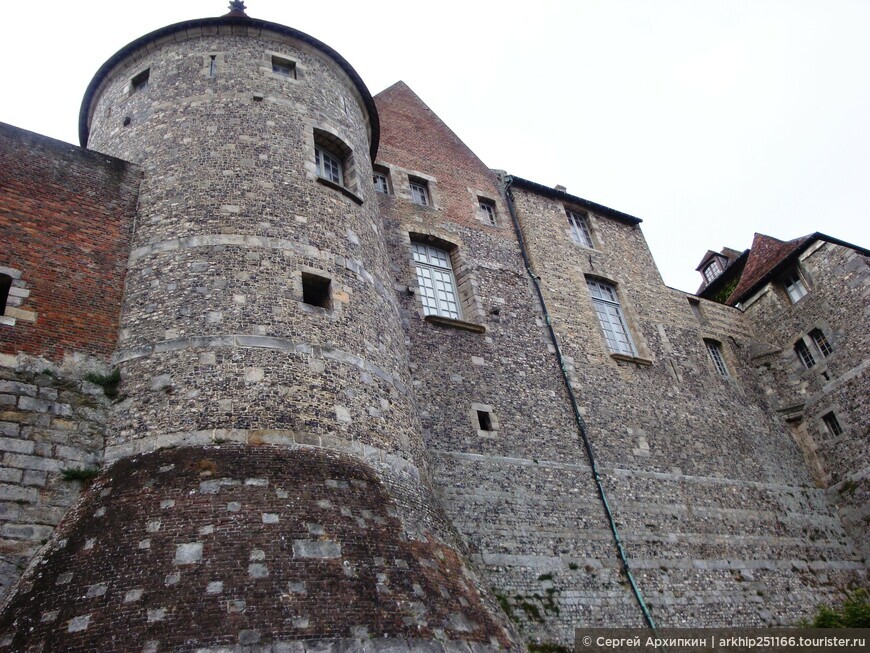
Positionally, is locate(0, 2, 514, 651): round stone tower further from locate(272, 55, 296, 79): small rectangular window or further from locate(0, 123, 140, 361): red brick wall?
locate(0, 123, 140, 361): red brick wall

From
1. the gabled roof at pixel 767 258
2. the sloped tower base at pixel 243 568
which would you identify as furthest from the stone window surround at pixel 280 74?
the gabled roof at pixel 767 258

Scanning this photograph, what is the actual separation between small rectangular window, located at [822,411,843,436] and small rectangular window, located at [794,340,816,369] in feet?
4.72

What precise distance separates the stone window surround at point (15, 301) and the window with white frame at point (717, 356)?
1531 centimetres

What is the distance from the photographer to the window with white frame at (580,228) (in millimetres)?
18438

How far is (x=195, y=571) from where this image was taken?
634 cm

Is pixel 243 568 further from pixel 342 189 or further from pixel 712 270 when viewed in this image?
pixel 712 270

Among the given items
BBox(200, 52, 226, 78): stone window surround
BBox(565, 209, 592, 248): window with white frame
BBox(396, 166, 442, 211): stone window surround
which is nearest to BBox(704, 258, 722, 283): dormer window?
BBox(565, 209, 592, 248): window with white frame

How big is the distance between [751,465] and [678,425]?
2046 mm

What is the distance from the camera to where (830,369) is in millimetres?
17188

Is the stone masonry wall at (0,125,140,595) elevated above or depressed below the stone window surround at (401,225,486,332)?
below

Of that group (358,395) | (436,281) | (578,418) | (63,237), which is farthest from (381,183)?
(358,395)

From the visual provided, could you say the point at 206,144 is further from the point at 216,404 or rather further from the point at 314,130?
the point at 216,404

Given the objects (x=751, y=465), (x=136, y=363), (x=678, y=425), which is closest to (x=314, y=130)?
(x=136, y=363)

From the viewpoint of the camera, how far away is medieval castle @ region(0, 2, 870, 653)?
6762mm
